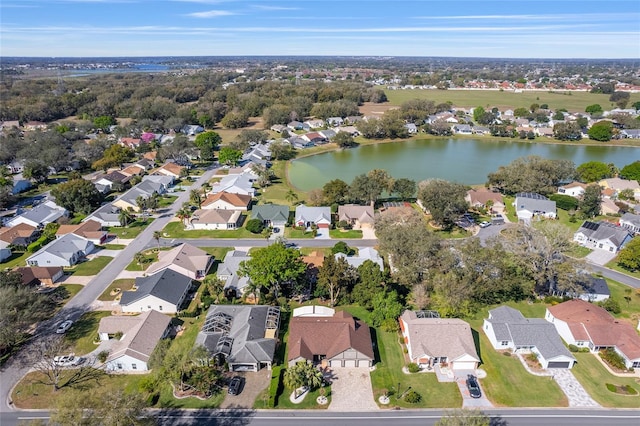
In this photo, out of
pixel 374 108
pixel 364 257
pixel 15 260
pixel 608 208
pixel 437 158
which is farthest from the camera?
pixel 374 108

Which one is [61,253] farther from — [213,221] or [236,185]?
[236,185]

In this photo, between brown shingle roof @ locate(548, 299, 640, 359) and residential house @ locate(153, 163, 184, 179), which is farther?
residential house @ locate(153, 163, 184, 179)

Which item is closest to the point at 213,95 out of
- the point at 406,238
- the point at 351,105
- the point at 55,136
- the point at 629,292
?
the point at 351,105

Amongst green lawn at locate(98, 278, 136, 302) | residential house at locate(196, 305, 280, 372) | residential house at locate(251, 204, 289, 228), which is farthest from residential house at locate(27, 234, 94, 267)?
residential house at locate(196, 305, 280, 372)

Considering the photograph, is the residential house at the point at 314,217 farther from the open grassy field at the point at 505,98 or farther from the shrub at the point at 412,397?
the open grassy field at the point at 505,98

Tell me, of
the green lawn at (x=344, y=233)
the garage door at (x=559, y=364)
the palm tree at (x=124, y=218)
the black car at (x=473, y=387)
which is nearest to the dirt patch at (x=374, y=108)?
the green lawn at (x=344, y=233)

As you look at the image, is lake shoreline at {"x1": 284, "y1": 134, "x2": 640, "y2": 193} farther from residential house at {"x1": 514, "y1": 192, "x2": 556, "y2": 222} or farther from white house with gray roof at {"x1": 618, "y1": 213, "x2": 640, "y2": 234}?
white house with gray roof at {"x1": 618, "y1": 213, "x2": 640, "y2": 234}

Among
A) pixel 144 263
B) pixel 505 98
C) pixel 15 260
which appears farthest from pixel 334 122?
pixel 505 98

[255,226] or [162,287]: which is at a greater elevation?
[255,226]
